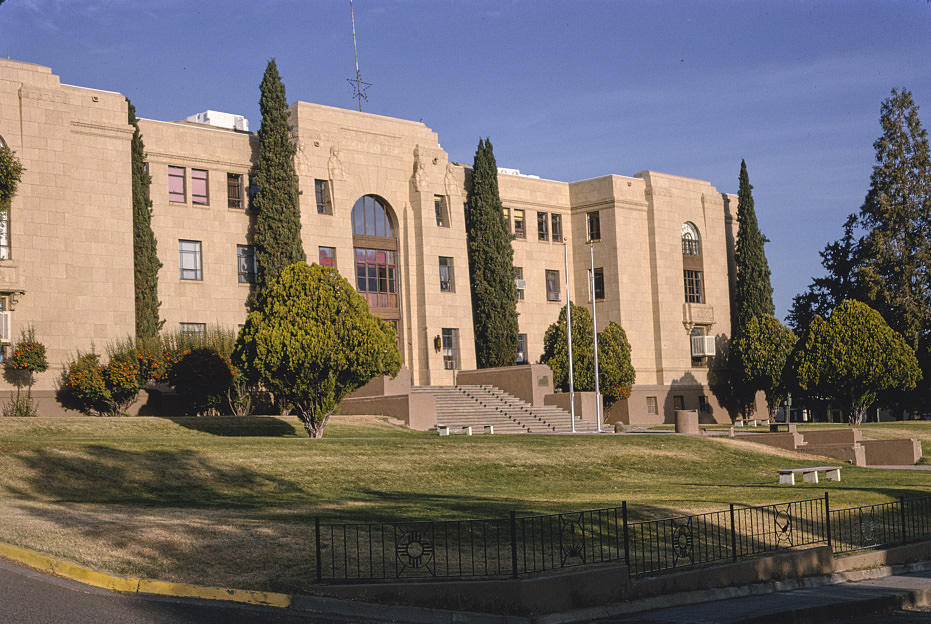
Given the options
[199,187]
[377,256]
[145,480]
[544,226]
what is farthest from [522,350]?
[145,480]

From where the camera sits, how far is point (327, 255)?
46062 millimetres

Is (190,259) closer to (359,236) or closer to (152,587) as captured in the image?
(359,236)

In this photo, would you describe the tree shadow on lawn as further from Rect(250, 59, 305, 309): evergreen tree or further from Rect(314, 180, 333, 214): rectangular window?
Rect(314, 180, 333, 214): rectangular window

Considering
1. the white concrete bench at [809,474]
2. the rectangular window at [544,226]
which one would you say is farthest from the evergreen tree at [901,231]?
the white concrete bench at [809,474]

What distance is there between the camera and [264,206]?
43.5 m

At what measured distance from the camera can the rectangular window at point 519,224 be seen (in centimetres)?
5553

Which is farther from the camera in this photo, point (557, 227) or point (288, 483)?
point (557, 227)

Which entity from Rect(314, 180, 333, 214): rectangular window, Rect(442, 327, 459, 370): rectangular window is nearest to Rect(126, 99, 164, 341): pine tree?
Rect(314, 180, 333, 214): rectangular window

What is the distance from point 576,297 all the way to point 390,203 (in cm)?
1359

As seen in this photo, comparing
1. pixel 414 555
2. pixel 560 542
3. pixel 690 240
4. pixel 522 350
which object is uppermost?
pixel 690 240

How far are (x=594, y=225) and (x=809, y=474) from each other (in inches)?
1170

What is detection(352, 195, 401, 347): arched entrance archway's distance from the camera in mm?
48031

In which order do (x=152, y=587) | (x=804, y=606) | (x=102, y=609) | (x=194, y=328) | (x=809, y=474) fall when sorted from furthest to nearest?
(x=194, y=328)
(x=809, y=474)
(x=804, y=606)
(x=152, y=587)
(x=102, y=609)

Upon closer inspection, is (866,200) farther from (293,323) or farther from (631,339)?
(293,323)
